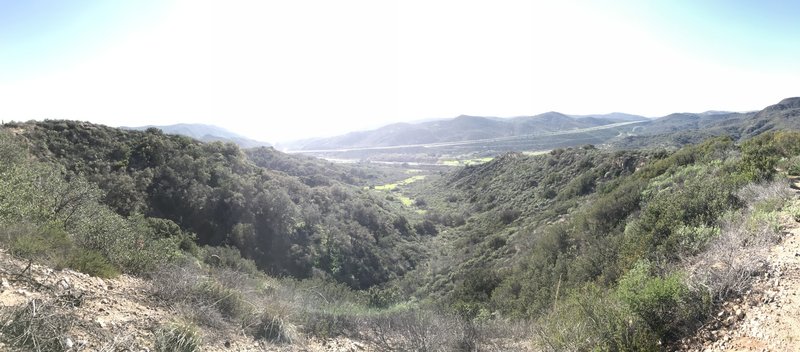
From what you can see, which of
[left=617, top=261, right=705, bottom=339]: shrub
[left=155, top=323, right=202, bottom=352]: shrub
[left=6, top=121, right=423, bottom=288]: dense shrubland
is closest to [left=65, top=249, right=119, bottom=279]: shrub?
[left=155, top=323, right=202, bottom=352]: shrub

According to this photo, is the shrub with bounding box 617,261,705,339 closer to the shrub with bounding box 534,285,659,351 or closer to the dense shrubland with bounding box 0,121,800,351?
the dense shrubland with bounding box 0,121,800,351

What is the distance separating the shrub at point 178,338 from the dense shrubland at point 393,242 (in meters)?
0.04

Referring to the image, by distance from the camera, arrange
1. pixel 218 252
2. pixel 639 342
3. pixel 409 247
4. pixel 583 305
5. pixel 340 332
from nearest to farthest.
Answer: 1. pixel 639 342
2. pixel 583 305
3. pixel 340 332
4. pixel 218 252
5. pixel 409 247

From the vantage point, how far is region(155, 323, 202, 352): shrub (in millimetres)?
4574

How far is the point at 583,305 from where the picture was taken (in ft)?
18.1

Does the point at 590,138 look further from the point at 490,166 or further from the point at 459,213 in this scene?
the point at 459,213

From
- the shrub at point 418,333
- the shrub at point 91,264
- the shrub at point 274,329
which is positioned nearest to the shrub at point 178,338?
the shrub at point 274,329

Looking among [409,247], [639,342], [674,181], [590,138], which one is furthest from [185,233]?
[590,138]

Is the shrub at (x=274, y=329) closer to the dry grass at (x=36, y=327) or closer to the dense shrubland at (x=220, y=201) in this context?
the dry grass at (x=36, y=327)

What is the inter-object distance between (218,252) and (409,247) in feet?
47.0

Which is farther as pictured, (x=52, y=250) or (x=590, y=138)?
(x=590, y=138)

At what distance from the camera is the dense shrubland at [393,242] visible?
18.1ft

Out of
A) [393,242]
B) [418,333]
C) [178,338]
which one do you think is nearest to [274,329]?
[178,338]

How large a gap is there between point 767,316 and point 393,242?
23627mm
